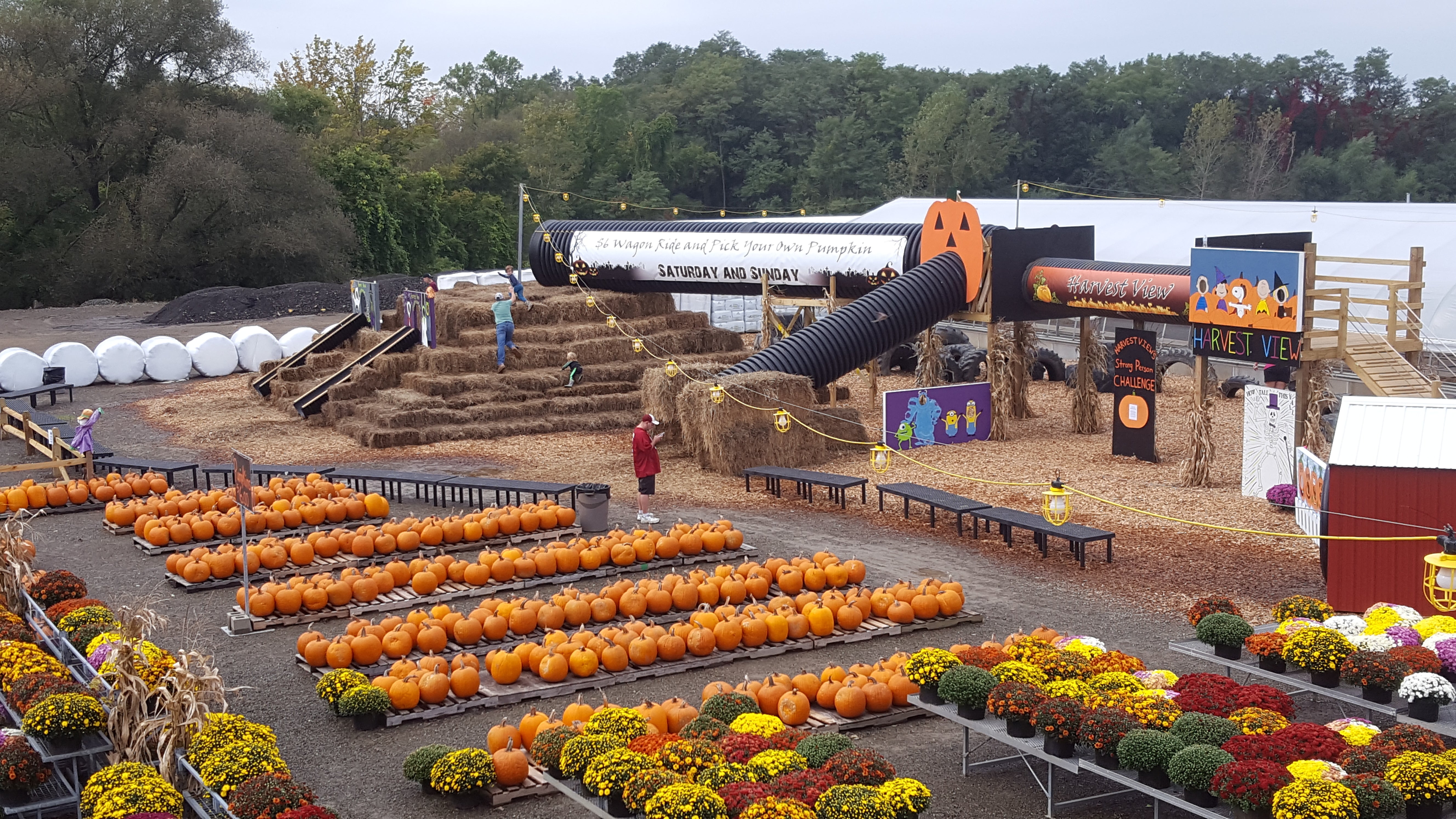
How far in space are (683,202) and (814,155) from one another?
824 centimetres

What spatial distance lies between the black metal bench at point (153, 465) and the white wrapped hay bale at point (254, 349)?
13326 millimetres

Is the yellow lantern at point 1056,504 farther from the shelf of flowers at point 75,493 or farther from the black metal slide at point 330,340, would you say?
the black metal slide at point 330,340

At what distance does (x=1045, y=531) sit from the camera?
1556cm

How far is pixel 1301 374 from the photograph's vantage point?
59.1 ft

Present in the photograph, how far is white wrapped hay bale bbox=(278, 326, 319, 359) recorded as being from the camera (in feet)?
114

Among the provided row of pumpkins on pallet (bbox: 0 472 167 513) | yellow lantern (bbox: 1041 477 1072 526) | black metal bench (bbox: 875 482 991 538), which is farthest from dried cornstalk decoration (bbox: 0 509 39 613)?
black metal bench (bbox: 875 482 991 538)

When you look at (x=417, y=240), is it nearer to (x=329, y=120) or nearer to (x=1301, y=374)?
(x=329, y=120)

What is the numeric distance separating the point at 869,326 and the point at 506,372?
7.95 m

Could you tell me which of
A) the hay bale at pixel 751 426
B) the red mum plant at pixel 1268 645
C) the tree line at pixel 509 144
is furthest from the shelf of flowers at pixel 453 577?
the tree line at pixel 509 144

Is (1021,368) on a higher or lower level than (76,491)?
higher

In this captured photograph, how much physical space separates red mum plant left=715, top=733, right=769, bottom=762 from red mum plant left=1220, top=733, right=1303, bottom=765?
2.86 metres

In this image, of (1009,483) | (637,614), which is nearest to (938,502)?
(1009,483)

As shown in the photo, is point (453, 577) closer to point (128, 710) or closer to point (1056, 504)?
point (128, 710)

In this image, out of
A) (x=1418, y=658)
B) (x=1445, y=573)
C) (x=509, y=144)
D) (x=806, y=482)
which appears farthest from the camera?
(x=509, y=144)
